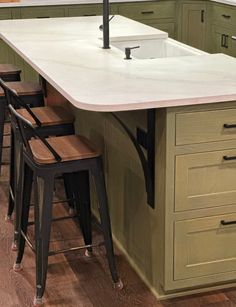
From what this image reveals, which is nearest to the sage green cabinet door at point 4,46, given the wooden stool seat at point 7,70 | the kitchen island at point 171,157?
the wooden stool seat at point 7,70

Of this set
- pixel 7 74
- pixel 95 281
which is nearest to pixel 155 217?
pixel 95 281

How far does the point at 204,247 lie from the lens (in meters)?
2.65

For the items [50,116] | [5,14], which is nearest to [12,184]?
[50,116]

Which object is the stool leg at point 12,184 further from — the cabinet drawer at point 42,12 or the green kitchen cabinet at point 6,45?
the cabinet drawer at point 42,12

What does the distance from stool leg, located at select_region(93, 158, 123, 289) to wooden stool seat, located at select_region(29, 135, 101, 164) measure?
7cm

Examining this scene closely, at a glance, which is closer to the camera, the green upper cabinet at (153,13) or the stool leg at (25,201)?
the stool leg at (25,201)

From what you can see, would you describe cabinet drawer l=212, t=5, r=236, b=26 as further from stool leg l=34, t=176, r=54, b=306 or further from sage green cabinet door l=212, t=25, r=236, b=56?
stool leg l=34, t=176, r=54, b=306

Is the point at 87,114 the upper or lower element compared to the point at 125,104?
lower

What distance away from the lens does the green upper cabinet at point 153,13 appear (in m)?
6.00

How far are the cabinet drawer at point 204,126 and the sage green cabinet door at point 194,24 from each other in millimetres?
3724

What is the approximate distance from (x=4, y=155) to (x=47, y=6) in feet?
6.13

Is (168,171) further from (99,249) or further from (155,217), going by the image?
(99,249)

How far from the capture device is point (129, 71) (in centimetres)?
285

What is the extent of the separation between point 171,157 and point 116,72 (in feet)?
1.91
